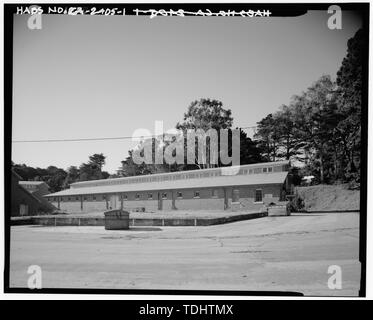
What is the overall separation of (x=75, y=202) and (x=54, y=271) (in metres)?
1.73

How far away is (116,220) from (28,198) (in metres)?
2.22

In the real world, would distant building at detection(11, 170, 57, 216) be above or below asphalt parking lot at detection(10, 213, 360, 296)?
above

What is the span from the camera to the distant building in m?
8.10

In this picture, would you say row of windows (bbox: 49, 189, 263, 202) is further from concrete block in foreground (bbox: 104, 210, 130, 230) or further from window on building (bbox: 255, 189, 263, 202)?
concrete block in foreground (bbox: 104, 210, 130, 230)

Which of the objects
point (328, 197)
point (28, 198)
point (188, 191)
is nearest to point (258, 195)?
point (328, 197)

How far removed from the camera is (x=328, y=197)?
802cm

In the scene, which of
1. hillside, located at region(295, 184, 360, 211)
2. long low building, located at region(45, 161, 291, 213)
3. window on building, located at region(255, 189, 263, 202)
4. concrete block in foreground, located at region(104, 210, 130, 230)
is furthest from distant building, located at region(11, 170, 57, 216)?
hillside, located at region(295, 184, 360, 211)

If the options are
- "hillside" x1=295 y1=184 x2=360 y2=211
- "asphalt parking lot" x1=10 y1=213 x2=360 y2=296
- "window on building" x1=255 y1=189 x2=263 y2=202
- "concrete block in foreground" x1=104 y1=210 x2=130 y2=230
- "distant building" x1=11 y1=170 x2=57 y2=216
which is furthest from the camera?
"concrete block in foreground" x1=104 y1=210 x2=130 y2=230

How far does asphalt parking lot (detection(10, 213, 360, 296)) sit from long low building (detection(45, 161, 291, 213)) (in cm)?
59

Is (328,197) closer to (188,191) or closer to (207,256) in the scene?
(207,256)

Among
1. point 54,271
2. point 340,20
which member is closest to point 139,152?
point 54,271

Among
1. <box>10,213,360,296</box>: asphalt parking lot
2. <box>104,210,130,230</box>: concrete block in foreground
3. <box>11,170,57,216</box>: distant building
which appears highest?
<box>11,170,57,216</box>: distant building

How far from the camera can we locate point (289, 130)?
815 centimetres
